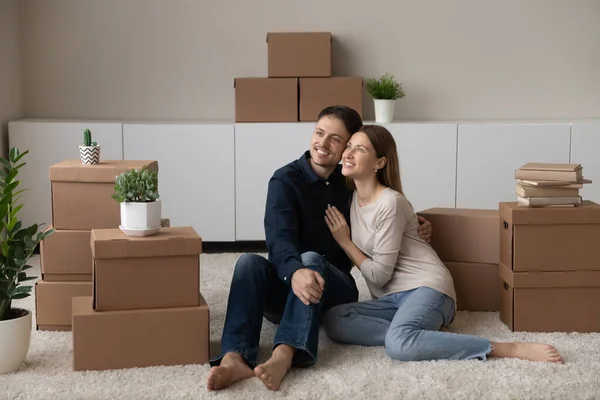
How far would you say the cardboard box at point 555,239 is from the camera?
3.24 meters

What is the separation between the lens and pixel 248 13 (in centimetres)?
521

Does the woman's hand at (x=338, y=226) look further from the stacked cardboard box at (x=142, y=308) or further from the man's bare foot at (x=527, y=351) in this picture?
the man's bare foot at (x=527, y=351)

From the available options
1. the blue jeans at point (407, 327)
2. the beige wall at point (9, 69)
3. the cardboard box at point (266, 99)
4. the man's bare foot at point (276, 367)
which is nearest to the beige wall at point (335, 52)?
the beige wall at point (9, 69)

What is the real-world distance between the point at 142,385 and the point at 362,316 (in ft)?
2.77

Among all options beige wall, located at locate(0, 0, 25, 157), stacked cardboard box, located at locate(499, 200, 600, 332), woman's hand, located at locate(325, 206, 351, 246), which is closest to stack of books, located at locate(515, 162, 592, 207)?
stacked cardboard box, located at locate(499, 200, 600, 332)

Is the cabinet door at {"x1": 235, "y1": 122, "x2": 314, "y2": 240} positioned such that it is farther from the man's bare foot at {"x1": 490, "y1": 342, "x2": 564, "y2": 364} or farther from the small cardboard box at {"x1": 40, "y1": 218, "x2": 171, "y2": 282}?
the man's bare foot at {"x1": 490, "y1": 342, "x2": 564, "y2": 364}

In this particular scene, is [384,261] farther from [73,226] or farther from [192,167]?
[192,167]

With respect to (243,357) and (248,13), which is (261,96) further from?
(243,357)

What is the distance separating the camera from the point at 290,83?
489 cm

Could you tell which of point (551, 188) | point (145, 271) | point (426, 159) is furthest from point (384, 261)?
point (426, 159)

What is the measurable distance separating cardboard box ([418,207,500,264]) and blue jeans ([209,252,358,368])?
2.09 ft

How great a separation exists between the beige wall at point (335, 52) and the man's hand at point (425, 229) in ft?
6.25

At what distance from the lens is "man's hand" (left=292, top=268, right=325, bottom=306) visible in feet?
9.42

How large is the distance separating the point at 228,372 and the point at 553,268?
133 cm
